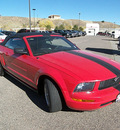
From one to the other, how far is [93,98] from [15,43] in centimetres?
276

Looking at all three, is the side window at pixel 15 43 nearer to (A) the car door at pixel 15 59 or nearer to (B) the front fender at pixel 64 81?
(A) the car door at pixel 15 59

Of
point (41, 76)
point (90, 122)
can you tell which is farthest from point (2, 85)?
point (90, 122)

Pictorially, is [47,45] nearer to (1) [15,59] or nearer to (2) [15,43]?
(1) [15,59]

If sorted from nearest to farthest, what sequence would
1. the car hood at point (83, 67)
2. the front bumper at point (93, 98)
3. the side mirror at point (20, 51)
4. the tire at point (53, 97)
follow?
the front bumper at point (93, 98) < the car hood at point (83, 67) < the tire at point (53, 97) < the side mirror at point (20, 51)

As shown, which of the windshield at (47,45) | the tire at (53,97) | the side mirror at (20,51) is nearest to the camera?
the tire at (53,97)

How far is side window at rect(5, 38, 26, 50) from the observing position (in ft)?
12.4

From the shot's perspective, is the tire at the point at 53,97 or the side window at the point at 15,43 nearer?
the tire at the point at 53,97

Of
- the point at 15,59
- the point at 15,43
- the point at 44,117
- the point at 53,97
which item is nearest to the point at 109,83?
the point at 53,97

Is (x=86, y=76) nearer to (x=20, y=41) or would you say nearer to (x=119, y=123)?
(x=119, y=123)

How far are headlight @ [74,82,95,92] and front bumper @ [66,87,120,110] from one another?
6 centimetres

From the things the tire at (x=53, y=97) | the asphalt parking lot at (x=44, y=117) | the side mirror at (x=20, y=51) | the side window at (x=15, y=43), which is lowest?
the asphalt parking lot at (x=44, y=117)

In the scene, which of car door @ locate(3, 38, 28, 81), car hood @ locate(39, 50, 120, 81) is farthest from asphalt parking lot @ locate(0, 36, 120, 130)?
car hood @ locate(39, 50, 120, 81)

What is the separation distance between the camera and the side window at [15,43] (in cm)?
379

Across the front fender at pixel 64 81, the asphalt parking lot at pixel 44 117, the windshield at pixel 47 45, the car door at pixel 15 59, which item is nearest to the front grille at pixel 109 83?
the front fender at pixel 64 81
